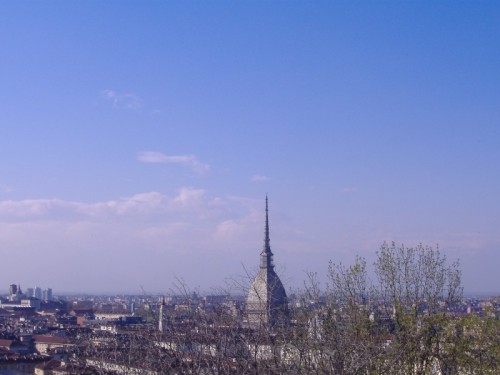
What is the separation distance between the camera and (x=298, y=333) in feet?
45.3

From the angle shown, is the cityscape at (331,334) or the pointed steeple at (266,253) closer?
the cityscape at (331,334)

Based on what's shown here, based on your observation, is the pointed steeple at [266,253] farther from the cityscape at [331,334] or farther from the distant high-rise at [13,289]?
the distant high-rise at [13,289]

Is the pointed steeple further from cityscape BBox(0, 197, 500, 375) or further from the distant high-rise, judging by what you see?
the distant high-rise

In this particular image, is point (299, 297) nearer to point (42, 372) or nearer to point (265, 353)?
point (265, 353)

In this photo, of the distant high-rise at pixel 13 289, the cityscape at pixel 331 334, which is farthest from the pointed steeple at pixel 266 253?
the distant high-rise at pixel 13 289

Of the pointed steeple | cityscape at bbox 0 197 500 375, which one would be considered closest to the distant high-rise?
the pointed steeple

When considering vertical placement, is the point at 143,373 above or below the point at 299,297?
below

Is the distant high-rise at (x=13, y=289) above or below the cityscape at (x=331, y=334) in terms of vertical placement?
above

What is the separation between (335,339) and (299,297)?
356cm

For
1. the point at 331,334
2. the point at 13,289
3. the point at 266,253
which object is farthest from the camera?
the point at 13,289

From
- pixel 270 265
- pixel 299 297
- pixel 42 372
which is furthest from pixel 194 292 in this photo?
pixel 270 265

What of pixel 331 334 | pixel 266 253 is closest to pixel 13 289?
pixel 266 253

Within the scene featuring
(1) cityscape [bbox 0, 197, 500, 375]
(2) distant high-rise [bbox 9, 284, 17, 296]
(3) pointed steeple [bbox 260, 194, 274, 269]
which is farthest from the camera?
(2) distant high-rise [bbox 9, 284, 17, 296]

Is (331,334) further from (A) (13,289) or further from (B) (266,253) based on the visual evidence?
(A) (13,289)
